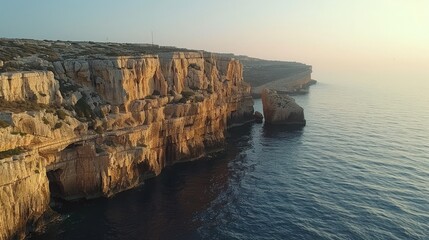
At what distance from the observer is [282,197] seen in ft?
190

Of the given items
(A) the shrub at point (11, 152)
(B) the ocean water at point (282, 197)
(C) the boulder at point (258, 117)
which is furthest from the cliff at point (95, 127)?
(C) the boulder at point (258, 117)

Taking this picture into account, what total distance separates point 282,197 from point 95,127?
104 feet

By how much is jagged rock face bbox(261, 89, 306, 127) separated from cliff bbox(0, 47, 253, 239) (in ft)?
102

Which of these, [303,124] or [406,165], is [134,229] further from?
[303,124]

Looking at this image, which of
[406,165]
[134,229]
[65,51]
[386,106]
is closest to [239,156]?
[406,165]

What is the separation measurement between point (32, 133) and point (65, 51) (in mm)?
35678

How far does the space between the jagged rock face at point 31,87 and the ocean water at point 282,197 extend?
1640 cm

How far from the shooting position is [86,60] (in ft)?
213

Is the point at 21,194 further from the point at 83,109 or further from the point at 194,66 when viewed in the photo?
the point at 194,66

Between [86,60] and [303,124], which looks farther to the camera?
[303,124]

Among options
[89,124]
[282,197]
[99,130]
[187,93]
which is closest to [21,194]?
[89,124]

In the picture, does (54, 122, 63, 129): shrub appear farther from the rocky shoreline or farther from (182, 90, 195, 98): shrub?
(182, 90, 195, 98): shrub

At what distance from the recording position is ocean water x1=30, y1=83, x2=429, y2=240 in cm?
4691

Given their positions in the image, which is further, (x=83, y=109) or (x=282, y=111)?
(x=282, y=111)
